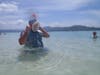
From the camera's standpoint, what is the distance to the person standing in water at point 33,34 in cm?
951

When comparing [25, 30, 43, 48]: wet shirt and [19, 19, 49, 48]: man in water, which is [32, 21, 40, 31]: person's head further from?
[25, 30, 43, 48]: wet shirt

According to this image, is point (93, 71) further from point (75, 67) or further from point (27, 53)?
point (27, 53)

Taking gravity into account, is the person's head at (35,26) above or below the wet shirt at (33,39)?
above

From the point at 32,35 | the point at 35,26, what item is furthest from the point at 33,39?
the point at 35,26

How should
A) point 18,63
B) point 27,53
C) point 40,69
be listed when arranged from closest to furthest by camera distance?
1. point 40,69
2. point 18,63
3. point 27,53

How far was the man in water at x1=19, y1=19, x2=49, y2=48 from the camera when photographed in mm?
9508

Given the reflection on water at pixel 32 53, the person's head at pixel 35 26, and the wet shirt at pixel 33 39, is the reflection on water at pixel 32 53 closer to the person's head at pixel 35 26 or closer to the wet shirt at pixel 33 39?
the wet shirt at pixel 33 39

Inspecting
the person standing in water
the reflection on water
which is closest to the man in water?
the person standing in water

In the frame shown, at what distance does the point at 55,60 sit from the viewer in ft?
25.5

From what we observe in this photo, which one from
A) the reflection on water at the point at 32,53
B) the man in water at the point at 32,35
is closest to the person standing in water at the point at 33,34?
the man in water at the point at 32,35

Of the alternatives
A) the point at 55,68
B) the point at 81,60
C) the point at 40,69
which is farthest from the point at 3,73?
the point at 81,60

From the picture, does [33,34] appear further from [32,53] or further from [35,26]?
[32,53]

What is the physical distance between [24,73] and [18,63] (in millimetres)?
1305

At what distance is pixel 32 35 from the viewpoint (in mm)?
9617
